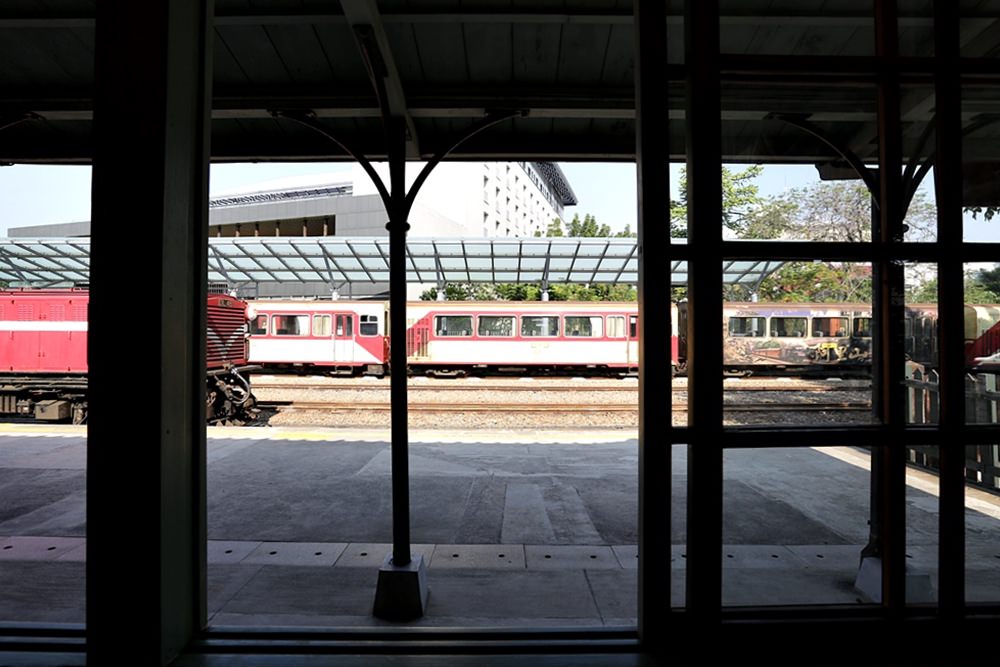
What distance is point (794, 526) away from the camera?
4516 millimetres

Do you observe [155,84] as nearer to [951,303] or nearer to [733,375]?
[733,375]

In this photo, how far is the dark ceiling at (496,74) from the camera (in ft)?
6.49

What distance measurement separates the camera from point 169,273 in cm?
179

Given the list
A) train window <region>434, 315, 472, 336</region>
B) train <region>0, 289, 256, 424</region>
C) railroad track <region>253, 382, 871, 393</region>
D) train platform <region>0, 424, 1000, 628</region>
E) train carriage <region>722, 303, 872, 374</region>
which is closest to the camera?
train carriage <region>722, 303, 872, 374</region>

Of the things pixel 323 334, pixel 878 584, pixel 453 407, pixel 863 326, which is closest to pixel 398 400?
pixel 863 326

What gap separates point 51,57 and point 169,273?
10.0 ft

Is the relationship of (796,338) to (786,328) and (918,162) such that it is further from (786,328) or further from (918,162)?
(918,162)

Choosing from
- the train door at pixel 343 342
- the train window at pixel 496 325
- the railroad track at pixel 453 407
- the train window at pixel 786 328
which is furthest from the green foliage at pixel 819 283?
the train door at pixel 343 342

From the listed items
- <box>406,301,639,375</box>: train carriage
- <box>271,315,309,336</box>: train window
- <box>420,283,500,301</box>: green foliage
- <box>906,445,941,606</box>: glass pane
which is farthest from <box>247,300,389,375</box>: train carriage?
<box>906,445,941,606</box>: glass pane

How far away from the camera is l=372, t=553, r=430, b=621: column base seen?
124 inches

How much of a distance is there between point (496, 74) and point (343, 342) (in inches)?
583

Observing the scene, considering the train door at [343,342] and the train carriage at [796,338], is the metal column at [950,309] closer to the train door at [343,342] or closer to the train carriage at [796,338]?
the train carriage at [796,338]

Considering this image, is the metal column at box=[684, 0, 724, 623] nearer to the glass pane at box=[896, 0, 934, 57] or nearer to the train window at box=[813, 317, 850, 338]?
the train window at box=[813, 317, 850, 338]

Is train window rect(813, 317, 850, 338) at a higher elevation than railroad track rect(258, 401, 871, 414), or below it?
higher
